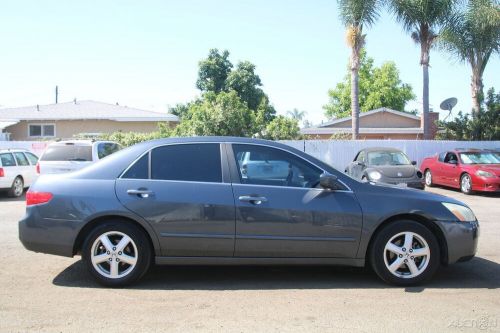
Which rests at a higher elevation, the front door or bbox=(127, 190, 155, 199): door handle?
bbox=(127, 190, 155, 199): door handle

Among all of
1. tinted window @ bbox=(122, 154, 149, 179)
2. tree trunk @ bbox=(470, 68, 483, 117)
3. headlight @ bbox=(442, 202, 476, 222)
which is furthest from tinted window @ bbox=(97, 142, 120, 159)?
tree trunk @ bbox=(470, 68, 483, 117)

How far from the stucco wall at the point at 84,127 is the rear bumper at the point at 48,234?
81.8 ft

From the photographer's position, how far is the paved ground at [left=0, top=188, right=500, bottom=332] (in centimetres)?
433

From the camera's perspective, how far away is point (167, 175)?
5.46m

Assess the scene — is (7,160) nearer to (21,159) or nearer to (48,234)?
(21,159)

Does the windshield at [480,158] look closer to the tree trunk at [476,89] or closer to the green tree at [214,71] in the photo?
the tree trunk at [476,89]

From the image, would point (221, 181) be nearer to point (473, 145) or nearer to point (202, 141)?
point (202, 141)

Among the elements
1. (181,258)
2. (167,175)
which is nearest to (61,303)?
(181,258)

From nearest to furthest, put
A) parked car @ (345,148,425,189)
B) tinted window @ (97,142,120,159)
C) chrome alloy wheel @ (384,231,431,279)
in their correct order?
chrome alloy wheel @ (384,231,431,279) → tinted window @ (97,142,120,159) → parked car @ (345,148,425,189)

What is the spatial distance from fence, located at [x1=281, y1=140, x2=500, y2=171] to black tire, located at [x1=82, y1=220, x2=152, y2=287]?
17.3 m

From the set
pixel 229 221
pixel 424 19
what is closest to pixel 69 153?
pixel 229 221

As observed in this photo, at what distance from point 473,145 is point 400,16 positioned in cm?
677

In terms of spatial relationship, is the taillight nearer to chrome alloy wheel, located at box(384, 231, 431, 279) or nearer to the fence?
chrome alloy wheel, located at box(384, 231, 431, 279)

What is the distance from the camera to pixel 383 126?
34.4 meters
